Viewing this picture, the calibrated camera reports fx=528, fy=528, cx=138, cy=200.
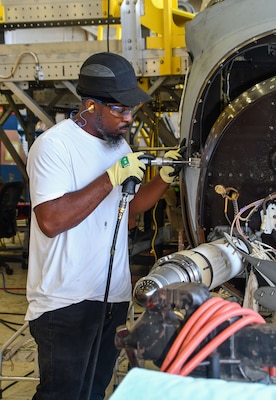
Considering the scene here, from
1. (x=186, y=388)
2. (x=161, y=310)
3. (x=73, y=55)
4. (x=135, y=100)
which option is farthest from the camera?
(x=73, y=55)

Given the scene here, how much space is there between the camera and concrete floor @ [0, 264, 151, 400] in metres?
3.08

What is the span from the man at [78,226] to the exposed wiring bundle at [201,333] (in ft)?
3.35

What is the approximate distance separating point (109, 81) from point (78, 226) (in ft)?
1.88

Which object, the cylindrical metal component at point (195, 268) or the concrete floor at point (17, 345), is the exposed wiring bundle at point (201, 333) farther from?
the concrete floor at point (17, 345)

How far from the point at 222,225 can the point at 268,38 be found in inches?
31.4

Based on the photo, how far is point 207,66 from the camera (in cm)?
228

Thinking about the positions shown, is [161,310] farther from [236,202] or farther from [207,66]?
[207,66]

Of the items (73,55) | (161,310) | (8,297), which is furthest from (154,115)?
(161,310)

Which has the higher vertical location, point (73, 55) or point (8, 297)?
point (73, 55)

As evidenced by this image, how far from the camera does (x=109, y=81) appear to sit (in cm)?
203

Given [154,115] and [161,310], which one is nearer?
[161,310]

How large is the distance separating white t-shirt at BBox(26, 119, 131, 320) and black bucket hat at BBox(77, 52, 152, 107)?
0.17m

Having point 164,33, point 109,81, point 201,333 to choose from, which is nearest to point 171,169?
point 109,81

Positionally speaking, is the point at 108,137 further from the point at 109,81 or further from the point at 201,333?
the point at 201,333
